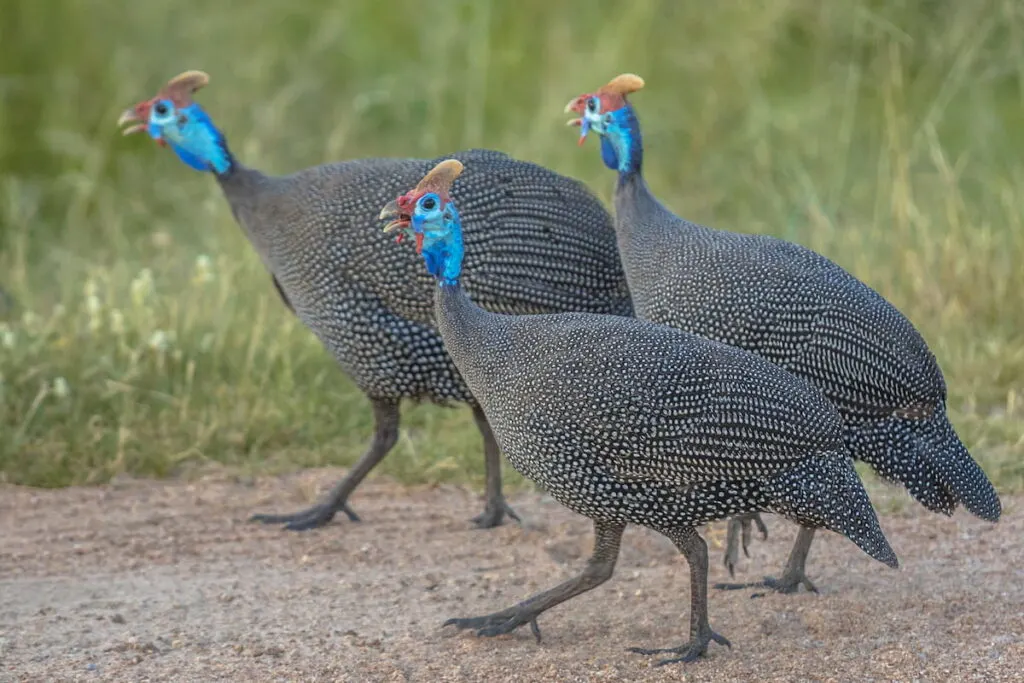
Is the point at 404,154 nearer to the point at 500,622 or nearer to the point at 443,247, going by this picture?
the point at 443,247

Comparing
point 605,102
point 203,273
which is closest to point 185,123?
point 203,273

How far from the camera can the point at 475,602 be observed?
378 centimetres

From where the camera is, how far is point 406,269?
4.18m

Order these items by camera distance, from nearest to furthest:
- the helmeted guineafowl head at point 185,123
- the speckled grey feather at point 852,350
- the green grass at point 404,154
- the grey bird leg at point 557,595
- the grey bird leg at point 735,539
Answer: the grey bird leg at point 557,595
the speckled grey feather at point 852,350
the grey bird leg at point 735,539
the helmeted guineafowl head at point 185,123
the green grass at point 404,154

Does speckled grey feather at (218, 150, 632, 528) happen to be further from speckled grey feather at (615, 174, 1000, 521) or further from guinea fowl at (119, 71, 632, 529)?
speckled grey feather at (615, 174, 1000, 521)

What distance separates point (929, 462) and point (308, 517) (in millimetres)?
1824

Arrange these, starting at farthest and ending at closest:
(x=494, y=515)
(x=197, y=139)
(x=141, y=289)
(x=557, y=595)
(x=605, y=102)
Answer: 1. (x=141, y=289)
2. (x=197, y=139)
3. (x=494, y=515)
4. (x=605, y=102)
5. (x=557, y=595)

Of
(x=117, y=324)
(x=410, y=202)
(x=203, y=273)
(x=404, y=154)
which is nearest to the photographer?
(x=410, y=202)

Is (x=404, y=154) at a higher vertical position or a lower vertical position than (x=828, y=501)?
higher

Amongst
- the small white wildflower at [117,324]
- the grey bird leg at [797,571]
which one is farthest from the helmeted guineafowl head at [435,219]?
the small white wildflower at [117,324]

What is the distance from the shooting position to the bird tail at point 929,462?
359 centimetres

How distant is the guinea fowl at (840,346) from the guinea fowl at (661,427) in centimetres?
33

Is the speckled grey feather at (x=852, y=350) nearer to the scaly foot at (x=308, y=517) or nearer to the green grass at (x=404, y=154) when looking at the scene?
the green grass at (x=404, y=154)

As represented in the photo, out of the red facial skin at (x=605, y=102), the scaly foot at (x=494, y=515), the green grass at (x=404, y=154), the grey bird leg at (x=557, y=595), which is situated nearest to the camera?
the grey bird leg at (x=557, y=595)
